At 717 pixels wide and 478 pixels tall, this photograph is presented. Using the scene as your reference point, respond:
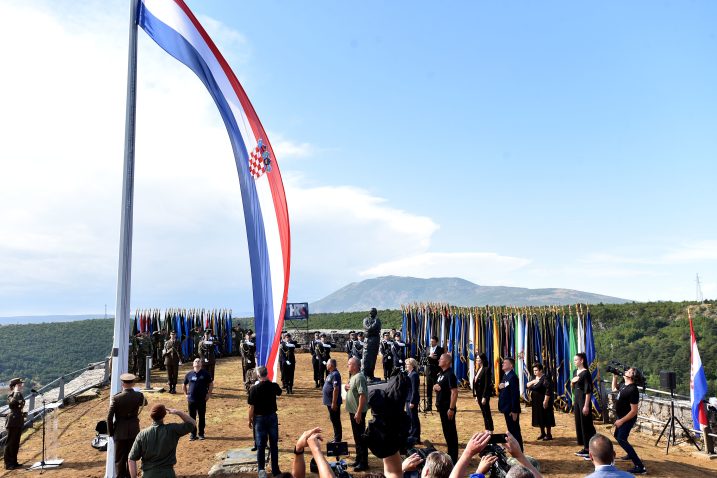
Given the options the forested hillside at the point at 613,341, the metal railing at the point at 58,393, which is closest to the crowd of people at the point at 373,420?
the metal railing at the point at 58,393

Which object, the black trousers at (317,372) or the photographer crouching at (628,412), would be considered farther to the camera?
the black trousers at (317,372)

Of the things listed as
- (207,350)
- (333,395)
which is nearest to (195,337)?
(207,350)

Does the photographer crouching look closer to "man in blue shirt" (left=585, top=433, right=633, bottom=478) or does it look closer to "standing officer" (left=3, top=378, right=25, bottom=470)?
"man in blue shirt" (left=585, top=433, right=633, bottom=478)

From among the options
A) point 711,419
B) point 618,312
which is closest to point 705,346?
point 618,312

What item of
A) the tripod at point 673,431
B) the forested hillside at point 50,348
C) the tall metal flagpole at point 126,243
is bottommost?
the forested hillside at point 50,348

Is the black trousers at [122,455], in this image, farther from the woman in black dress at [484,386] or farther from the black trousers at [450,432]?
the woman in black dress at [484,386]

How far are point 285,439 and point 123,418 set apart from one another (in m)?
4.50

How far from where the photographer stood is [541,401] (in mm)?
10906

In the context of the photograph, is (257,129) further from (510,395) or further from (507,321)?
(507,321)

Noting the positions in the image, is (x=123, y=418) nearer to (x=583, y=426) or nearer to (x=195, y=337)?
(x=583, y=426)

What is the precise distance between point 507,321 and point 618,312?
92.6 ft

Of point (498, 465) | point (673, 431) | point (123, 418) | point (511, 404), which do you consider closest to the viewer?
point (498, 465)

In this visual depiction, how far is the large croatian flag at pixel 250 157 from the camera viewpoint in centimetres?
826

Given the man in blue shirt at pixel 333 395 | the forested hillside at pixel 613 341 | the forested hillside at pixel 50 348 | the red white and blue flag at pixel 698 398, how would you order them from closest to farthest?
the man in blue shirt at pixel 333 395, the red white and blue flag at pixel 698 398, the forested hillside at pixel 613 341, the forested hillside at pixel 50 348
